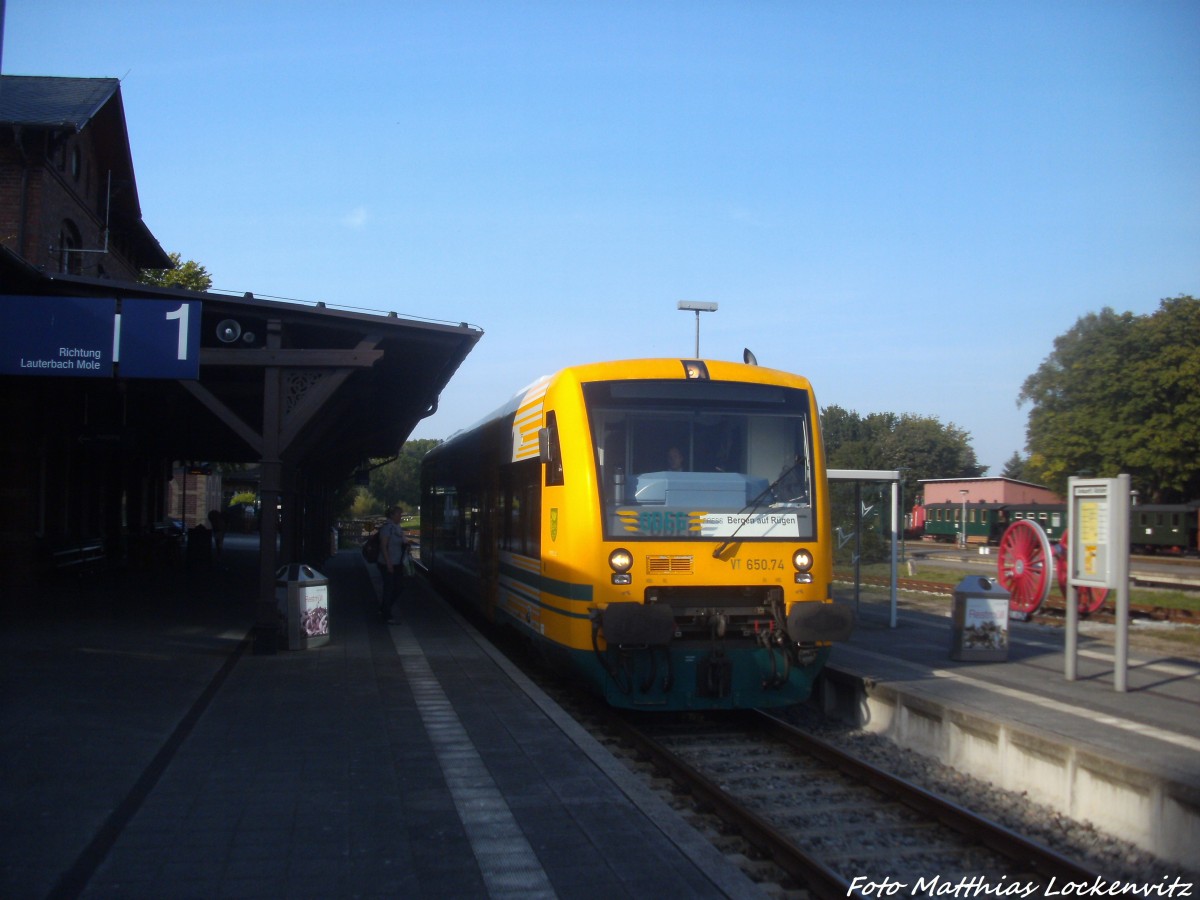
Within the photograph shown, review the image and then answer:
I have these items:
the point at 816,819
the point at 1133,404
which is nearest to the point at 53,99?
the point at 816,819

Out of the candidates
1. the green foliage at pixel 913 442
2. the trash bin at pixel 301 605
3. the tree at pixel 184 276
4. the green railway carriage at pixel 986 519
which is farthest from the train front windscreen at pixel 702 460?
the green foliage at pixel 913 442

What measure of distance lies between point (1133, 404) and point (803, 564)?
47.0 m

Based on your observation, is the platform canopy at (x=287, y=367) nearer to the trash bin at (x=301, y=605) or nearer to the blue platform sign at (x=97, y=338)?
the blue platform sign at (x=97, y=338)

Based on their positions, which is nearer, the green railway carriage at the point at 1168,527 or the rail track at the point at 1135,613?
the rail track at the point at 1135,613

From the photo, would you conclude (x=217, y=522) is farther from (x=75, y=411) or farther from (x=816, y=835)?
(x=816, y=835)

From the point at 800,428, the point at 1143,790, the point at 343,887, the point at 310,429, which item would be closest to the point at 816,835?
the point at 1143,790

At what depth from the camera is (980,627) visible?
11391mm

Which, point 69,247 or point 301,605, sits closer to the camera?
point 301,605

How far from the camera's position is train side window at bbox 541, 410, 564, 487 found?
8.80 m

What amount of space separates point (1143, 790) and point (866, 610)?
1148cm

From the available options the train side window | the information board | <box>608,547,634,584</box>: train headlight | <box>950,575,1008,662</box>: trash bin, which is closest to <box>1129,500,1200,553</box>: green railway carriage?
<box>950,575,1008,662</box>: trash bin

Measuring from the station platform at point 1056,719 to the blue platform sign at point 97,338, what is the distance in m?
7.65

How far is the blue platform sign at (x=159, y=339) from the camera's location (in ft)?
37.7

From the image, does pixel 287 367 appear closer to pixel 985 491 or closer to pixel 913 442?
pixel 985 491
